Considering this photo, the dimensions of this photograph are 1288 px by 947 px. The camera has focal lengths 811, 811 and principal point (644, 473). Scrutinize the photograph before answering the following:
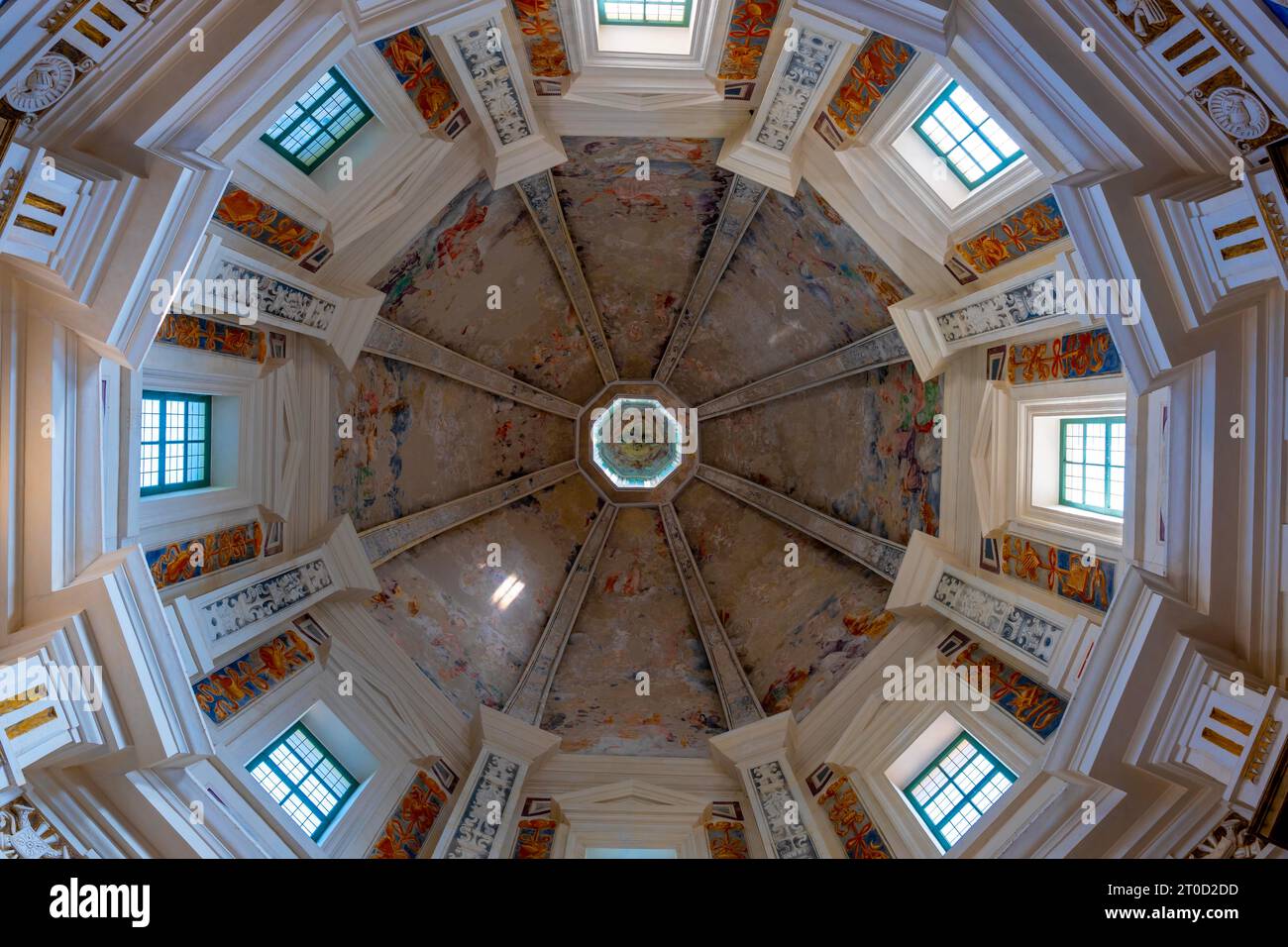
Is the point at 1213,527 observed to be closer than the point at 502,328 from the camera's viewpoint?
Yes

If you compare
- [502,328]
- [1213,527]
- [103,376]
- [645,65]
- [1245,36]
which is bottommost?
[1213,527]

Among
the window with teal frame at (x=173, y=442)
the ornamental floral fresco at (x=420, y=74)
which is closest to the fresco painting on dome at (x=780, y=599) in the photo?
the window with teal frame at (x=173, y=442)

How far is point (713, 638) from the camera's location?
14.3m

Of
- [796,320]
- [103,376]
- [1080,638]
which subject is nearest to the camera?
[103,376]

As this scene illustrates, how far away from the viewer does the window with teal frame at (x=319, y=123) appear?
907 centimetres

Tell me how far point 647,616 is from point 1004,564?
6814 millimetres

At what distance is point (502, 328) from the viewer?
14.4 meters

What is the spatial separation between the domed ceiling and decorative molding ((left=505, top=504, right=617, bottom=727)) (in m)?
0.15

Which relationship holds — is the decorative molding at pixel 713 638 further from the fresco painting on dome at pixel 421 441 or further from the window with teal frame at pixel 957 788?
the window with teal frame at pixel 957 788

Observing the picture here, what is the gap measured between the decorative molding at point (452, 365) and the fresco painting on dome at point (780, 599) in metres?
3.33

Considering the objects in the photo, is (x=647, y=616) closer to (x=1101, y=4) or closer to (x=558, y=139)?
(x=558, y=139)

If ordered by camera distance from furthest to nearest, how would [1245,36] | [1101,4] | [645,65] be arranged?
1. [645,65]
2. [1101,4]
3. [1245,36]

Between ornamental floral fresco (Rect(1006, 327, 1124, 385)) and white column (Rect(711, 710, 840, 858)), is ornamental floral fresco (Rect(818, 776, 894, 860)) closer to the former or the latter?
white column (Rect(711, 710, 840, 858))
